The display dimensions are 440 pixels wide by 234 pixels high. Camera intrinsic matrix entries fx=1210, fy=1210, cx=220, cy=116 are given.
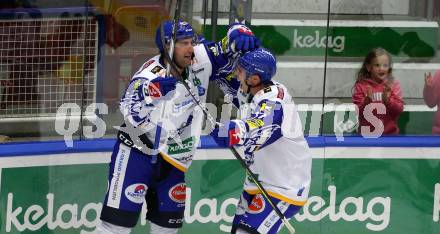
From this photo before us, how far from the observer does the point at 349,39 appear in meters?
7.37

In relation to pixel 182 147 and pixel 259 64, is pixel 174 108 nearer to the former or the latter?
pixel 182 147

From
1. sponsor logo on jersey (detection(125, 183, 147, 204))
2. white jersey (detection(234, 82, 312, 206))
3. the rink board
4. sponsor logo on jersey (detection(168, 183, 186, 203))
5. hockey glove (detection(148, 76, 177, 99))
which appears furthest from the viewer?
the rink board

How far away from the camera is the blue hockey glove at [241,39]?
639 cm

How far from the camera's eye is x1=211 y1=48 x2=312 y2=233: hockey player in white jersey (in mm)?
6035

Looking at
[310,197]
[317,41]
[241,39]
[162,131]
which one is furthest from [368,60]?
[162,131]

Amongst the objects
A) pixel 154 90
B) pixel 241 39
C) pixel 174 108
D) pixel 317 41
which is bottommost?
pixel 174 108

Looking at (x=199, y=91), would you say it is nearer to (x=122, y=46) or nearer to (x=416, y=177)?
(x=122, y=46)

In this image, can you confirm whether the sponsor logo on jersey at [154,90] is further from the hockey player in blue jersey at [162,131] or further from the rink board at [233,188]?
the rink board at [233,188]

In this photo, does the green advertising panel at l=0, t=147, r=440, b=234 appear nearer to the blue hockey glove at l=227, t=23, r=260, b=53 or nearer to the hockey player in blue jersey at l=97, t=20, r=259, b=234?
the hockey player in blue jersey at l=97, t=20, r=259, b=234

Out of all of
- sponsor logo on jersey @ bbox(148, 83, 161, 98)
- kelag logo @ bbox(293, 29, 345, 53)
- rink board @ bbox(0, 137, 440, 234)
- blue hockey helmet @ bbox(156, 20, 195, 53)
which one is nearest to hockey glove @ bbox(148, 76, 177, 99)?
sponsor logo on jersey @ bbox(148, 83, 161, 98)

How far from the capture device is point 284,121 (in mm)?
6090

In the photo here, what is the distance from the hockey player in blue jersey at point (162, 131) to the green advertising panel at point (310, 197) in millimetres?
547

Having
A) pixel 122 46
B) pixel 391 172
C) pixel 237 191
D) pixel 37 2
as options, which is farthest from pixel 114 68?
pixel 391 172

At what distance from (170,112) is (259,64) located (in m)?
0.72
